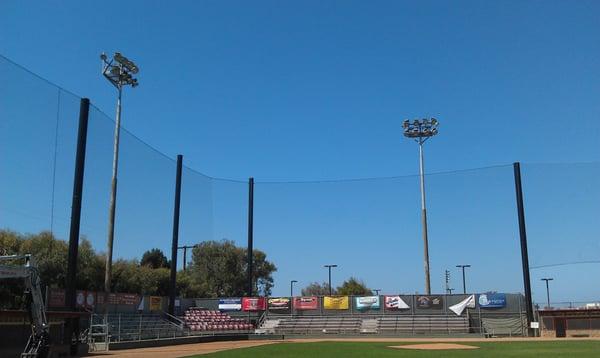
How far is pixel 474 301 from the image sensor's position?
1945 inches

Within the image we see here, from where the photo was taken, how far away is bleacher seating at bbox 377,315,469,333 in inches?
1887

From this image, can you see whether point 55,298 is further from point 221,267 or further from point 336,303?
point 221,267

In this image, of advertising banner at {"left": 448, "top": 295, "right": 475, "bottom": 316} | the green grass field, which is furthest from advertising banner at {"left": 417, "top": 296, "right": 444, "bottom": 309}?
the green grass field

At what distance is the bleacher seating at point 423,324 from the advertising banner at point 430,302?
3.02ft

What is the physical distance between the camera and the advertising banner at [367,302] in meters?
52.4

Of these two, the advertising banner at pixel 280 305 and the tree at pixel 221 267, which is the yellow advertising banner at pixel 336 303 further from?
the tree at pixel 221 267

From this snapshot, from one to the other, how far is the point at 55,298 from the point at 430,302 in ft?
99.6

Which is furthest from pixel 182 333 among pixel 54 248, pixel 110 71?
pixel 110 71

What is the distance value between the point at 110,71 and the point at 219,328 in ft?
76.3

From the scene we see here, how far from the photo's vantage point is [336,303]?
53.7 meters

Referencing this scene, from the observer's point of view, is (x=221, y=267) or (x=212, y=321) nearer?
(x=212, y=321)

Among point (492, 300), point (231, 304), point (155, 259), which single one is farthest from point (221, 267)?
point (492, 300)

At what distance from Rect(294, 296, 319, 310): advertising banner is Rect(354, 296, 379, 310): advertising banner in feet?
12.3

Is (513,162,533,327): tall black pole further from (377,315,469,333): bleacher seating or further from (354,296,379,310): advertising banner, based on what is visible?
(354,296,379,310): advertising banner
